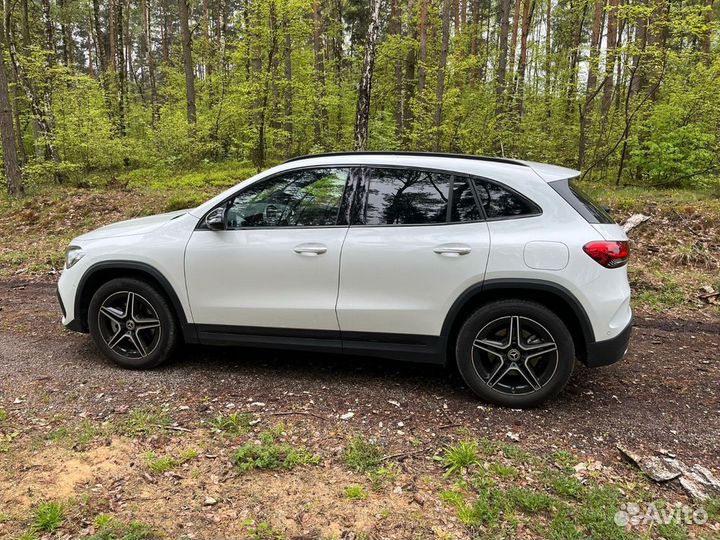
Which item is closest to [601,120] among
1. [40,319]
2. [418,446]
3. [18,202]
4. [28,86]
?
[418,446]

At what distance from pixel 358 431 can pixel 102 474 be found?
1.57m

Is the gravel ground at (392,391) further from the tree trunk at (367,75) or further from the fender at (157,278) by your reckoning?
the tree trunk at (367,75)

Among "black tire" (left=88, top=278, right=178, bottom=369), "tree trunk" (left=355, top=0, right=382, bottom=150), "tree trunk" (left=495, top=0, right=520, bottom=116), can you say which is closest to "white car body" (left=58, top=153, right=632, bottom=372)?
"black tire" (left=88, top=278, right=178, bottom=369)

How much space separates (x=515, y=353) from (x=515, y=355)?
16 mm

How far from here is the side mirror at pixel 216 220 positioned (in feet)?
12.7

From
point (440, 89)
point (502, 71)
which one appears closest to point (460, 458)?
point (440, 89)

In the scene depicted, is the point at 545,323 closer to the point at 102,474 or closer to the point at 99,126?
the point at 102,474

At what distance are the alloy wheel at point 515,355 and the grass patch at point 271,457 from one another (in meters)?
1.43

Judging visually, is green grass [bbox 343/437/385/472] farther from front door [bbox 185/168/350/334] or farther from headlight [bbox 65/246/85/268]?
headlight [bbox 65/246/85/268]

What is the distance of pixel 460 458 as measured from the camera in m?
2.89

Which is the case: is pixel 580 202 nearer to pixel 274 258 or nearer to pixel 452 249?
pixel 452 249

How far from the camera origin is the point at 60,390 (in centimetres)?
379

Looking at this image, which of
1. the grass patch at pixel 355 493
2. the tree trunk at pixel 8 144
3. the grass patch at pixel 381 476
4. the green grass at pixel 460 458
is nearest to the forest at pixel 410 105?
the tree trunk at pixel 8 144

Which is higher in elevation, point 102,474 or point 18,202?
point 18,202
